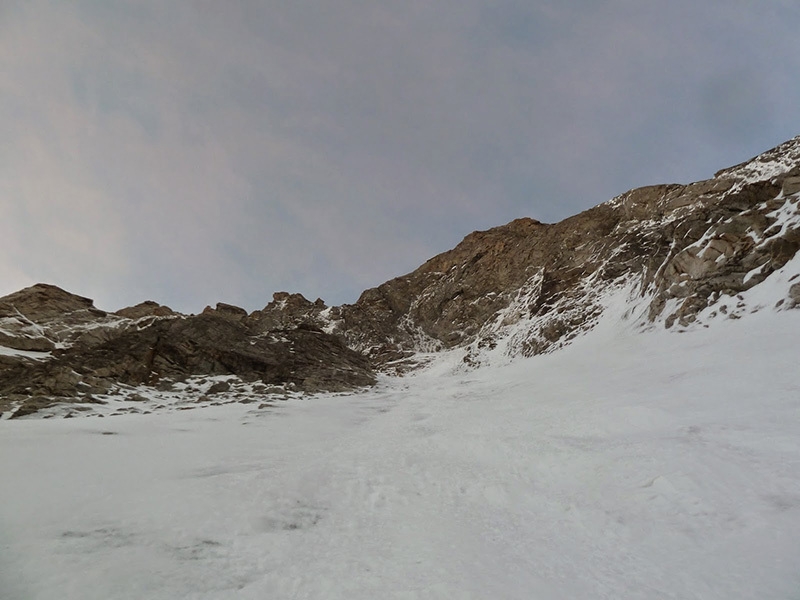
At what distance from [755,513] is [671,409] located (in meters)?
4.44

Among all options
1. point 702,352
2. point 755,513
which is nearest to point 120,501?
point 755,513

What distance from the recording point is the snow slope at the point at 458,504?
388 centimetres

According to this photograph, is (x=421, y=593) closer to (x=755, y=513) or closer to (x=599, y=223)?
(x=755, y=513)

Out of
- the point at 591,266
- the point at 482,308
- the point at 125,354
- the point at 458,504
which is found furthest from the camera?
the point at 482,308

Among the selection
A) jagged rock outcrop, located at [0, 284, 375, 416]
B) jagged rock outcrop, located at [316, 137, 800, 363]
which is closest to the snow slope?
jagged rock outcrop, located at [316, 137, 800, 363]

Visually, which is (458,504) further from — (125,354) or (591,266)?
(591,266)

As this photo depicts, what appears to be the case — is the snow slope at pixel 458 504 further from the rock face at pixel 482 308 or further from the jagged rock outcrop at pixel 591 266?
the rock face at pixel 482 308

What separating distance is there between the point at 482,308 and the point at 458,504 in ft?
202

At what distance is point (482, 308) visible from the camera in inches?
2613

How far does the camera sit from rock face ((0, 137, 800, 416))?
16328 mm

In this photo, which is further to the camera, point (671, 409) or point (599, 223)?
point (599, 223)

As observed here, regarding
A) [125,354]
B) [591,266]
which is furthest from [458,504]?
[591,266]

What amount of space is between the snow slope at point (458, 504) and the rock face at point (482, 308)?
7.18m

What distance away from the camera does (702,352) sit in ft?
39.6
